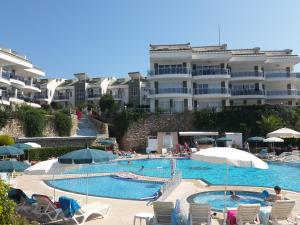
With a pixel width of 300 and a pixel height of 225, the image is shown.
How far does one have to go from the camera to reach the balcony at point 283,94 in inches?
1912

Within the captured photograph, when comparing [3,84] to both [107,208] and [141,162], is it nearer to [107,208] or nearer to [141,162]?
[141,162]

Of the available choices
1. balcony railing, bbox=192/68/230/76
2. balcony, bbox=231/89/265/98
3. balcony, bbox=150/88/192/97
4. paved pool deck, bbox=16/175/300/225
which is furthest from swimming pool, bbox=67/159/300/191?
balcony, bbox=231/89/265/98

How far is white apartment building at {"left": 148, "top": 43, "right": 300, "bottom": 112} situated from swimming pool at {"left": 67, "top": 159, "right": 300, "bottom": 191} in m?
14.2

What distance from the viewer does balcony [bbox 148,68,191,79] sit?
148ft

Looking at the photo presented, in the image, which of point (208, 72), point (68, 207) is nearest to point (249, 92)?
point (208, 72)

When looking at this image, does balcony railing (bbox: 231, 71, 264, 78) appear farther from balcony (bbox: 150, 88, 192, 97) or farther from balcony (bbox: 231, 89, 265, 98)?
balcony (bbox: 150, 88, 192, 97)

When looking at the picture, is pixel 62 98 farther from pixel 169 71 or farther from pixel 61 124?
pixel 169 71

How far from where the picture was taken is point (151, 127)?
42562 mm

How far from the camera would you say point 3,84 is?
43.6 metres

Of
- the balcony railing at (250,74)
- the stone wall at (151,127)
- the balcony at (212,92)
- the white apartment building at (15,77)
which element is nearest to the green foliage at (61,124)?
the white apartment building at (15,77)

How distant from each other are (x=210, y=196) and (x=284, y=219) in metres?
5.96

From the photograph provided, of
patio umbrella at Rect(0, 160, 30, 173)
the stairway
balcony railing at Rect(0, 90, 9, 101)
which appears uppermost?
balcony railing at Rect(0, 90, 9, 101)

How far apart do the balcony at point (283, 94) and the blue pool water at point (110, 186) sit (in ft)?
110

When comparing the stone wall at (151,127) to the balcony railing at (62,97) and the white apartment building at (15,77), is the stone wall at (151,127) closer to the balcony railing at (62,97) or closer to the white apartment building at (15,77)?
the white apartment building at (15,77)
